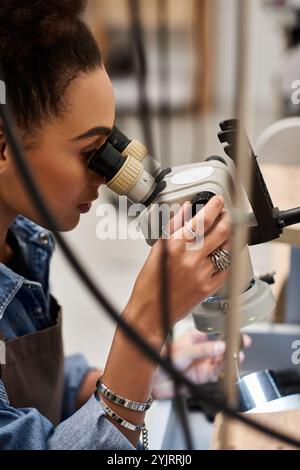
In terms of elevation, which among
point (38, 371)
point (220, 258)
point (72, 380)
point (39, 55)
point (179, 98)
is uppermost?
point (39, 55)

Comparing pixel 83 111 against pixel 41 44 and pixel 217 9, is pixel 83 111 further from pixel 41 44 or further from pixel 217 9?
pixel 217 9

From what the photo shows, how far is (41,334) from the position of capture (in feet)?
3.14

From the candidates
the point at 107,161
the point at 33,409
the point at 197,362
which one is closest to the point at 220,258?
the point at 107,161

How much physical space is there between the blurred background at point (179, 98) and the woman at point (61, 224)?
69 millimetres

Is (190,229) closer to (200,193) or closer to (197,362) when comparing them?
(200,193)

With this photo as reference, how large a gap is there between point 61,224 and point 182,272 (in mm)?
216

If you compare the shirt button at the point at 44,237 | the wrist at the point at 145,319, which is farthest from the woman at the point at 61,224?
the shirt button at the point at 44,237

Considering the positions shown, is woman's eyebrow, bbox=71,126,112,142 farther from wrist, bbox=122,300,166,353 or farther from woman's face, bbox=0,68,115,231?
wrist, bbox=122,300,166,353

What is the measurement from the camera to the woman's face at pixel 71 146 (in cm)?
80

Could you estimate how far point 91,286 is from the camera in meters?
0.47

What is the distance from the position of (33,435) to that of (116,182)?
1.06 feet

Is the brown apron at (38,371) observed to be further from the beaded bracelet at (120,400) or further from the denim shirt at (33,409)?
the beaded bracelet at (120,400)
